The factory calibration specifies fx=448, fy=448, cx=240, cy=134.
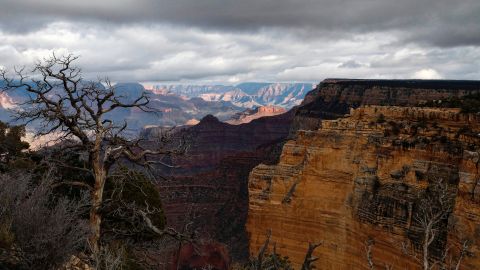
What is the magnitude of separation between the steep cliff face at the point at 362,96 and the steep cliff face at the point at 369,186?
→ 55125 mm

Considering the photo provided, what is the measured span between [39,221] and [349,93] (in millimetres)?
91336

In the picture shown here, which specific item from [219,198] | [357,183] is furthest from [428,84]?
[357,183]

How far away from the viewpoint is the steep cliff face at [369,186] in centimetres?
2206

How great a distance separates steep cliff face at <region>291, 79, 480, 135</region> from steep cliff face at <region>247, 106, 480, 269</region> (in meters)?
55.1

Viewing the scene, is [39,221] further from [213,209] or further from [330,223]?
[213,209]

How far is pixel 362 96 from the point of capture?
94.1 m

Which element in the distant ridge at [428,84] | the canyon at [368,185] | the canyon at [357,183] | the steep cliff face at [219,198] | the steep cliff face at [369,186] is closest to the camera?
the steep cliff face at [369,186]

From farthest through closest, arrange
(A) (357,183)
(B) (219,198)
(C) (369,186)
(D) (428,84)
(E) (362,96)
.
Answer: (D) (428,84) < (E) (362,96) < (B) (219,198) < (A) (357,183) < (C) (369,186)

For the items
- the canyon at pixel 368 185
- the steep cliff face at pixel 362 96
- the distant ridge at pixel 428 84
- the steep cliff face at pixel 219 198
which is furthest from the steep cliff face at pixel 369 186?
the distant ridge at pixel 428 84

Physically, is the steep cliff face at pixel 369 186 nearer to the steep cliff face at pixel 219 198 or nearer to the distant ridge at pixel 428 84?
the steep cliff face at pixel 219 198

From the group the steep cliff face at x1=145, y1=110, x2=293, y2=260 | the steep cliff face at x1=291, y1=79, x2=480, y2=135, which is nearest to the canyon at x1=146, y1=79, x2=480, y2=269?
the steep cliff face at x1=145, y1=110, x2=293, y2=260

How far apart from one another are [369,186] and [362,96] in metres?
70.7

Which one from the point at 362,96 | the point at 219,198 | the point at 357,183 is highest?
the point at 362,96

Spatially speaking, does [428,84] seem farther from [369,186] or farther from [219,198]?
[369,186]
